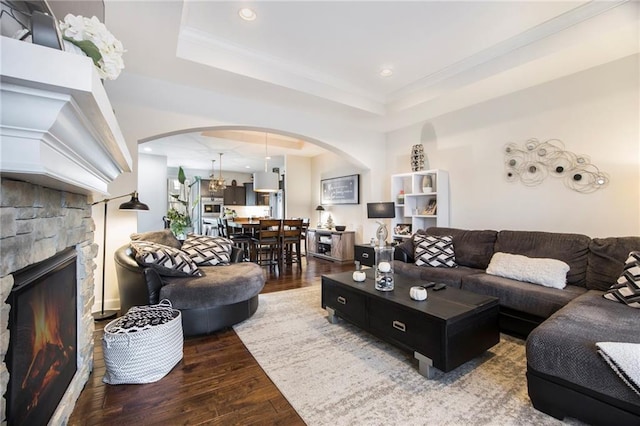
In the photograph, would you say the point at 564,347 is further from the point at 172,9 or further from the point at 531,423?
the point at 172,9

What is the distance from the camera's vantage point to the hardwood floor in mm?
1560

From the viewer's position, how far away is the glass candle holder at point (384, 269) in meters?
2.43

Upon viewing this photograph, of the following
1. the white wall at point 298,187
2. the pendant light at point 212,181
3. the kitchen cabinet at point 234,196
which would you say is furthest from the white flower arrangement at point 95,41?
the kitchen cabinet at point 234,196

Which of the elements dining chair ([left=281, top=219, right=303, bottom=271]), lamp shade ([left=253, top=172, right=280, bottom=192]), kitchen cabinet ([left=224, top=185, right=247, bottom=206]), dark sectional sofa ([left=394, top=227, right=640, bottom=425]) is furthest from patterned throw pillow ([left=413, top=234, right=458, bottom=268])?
kitchen cabinet ([left=224, top=185, right=247, bottom=206])

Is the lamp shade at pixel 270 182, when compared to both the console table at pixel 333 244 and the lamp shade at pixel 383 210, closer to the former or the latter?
the console table at pixel 333 244

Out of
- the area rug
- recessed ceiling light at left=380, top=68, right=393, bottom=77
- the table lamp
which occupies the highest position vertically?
recessed ceiling light at left=380, top=68, right=393, bottom=77

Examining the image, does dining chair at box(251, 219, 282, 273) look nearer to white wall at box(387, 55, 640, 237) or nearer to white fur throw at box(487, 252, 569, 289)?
white wall at box(387, 55, 640, 237)

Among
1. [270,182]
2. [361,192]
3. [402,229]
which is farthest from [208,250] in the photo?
[270,182]

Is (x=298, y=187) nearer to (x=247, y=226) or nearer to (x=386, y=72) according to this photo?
(x=247, y=226)

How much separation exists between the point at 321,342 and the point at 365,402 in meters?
0.81

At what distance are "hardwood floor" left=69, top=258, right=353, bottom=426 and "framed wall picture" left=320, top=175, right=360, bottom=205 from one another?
4.52 meters

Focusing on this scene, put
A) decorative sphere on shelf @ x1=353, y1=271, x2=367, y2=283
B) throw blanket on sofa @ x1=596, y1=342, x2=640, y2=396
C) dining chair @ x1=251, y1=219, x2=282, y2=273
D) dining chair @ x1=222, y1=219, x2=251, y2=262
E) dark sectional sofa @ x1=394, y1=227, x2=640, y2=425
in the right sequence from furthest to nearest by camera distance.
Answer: dining chair @ x1=222, y1=219, x2=251, y2=262
dining chair @ x1=251, y1=219, x2=282, y2=273
decorative sphere on shelf @ x1=353, y1=271, x2=367, y2=283
dark sectional sofa @ x1=394, y1=227, x2=640, y2=425
throw blanket on sofa @ x1=596, y1=342, x2=640, y2=396

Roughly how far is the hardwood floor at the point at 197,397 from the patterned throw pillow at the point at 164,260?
2.25 feet

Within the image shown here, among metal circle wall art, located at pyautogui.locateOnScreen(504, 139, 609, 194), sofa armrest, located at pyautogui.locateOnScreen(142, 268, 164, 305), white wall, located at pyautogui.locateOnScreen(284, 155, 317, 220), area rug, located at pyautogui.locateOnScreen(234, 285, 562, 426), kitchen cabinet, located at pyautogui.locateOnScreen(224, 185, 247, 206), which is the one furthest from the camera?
kitchen cabinet, located at pyautogui.locateOnScreen(224, 185, 247, 206)
